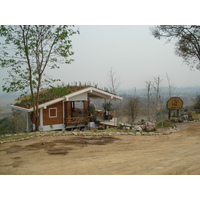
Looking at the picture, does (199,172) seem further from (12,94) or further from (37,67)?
(12,94)

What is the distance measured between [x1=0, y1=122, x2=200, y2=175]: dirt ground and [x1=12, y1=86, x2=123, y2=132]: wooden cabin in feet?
9.39

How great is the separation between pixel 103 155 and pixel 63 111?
5.83 m

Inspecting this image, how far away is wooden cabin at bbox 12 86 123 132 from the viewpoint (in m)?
9.40

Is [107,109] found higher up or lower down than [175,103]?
lower down

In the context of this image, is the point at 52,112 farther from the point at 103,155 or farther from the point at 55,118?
the point at 103,155

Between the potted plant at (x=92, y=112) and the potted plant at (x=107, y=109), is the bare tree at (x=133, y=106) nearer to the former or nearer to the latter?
the potted plant at (x=107, y=109)

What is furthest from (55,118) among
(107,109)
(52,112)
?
(107,109)

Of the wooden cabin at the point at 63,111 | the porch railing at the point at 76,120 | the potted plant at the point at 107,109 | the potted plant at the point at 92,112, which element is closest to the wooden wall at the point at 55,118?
the wooden cabin at the point at 63,111

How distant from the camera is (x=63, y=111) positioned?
10.4 meters

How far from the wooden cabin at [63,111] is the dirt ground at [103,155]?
2.86 m

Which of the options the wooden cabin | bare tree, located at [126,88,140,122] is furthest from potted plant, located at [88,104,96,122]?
bare tree, located at [126,88,140,122]

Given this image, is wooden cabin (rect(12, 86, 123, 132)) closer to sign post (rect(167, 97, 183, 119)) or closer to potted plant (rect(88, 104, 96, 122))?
potted plant (rect(88, 104, 96, 122))

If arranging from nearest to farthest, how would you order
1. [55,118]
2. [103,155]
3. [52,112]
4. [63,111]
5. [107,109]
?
[103,155]
[52,112]
[55,118]
[63,111]
[107,109]

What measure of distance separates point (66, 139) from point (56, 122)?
374cm
